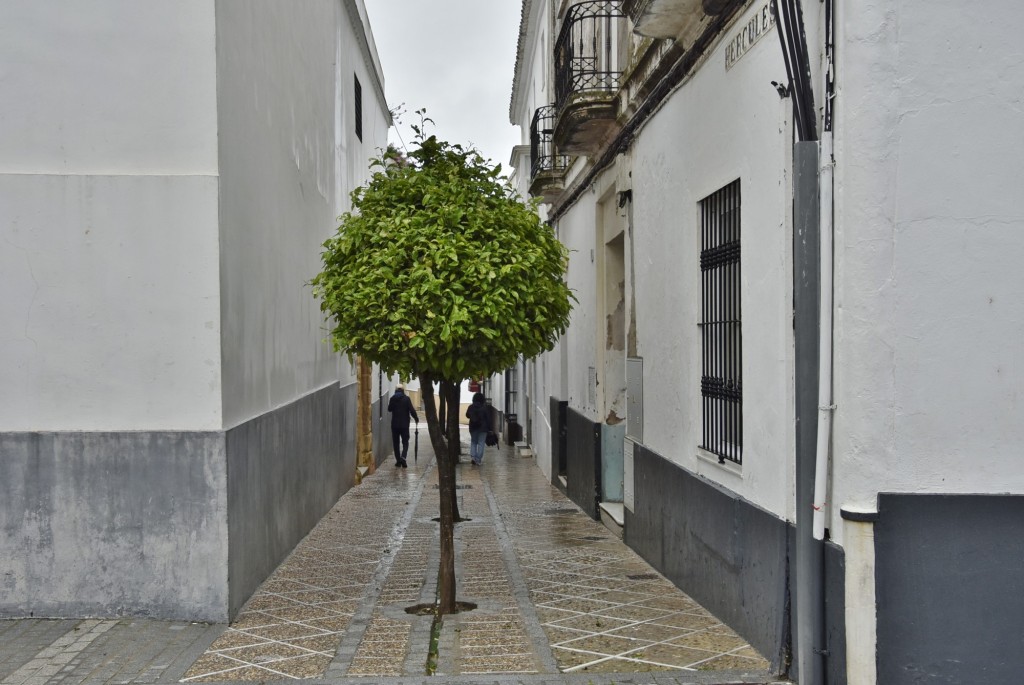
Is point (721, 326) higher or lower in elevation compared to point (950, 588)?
higher

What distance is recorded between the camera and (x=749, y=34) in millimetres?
7375

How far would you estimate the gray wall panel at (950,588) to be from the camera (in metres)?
5.56

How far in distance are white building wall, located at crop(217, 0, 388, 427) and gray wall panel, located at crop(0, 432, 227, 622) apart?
69cm

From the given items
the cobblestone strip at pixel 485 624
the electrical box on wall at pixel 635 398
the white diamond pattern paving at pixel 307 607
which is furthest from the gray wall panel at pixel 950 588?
the electrical box on wall at pixel 635 398

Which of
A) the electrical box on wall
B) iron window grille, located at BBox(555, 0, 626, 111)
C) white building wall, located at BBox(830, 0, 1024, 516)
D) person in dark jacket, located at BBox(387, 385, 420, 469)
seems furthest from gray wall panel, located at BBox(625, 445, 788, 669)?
person in dark jacket, located at BBox(387, 385, 420, 469)

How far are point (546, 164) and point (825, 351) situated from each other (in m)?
12.9

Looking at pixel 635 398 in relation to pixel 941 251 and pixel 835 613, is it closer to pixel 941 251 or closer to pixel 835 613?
pixel 835 613

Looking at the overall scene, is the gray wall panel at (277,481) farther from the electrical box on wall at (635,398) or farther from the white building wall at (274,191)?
the electrical box on wall at (635,398)

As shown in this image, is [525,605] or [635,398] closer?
[525,605]

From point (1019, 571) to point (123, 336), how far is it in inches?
240

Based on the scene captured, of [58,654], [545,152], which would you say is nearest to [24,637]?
[58,654]

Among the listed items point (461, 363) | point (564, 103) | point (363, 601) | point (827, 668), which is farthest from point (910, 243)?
point (564, 103)

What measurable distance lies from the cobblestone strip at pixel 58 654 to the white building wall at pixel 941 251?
4.84 meters

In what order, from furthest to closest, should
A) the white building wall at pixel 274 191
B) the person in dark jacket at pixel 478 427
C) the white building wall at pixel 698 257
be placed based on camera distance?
the person in dark jacket at pixel 478 427 → the white building wall at pixel 274 191 → the white building wall at pixel 698 257
